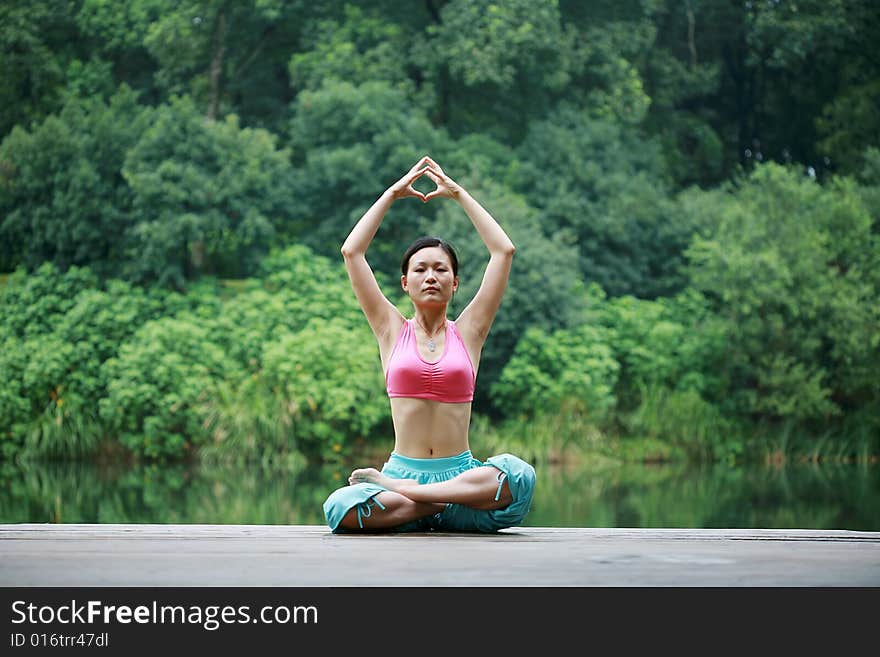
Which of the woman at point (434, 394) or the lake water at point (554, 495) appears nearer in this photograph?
the woman at point (434, 394)

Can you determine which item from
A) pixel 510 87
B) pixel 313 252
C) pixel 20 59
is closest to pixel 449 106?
pixel 510 87

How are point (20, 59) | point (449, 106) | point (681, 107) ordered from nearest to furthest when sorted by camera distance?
point (20, 59) < point (449, 106) < point (681, 107)

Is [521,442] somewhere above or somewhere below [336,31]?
below

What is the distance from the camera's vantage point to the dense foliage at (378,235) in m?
13.1

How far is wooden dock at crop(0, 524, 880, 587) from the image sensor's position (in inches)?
103

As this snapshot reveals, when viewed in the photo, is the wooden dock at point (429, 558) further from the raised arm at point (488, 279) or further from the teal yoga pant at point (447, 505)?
the raised arm at point (488, 279)

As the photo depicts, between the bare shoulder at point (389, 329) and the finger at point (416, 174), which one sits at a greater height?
the finger at point (416, 174)

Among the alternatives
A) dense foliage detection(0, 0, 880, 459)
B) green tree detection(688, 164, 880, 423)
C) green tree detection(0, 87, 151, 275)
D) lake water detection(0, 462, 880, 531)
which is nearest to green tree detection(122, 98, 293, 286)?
dense foliage detection(0, 0, 880, 459)

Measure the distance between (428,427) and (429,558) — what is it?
83cm

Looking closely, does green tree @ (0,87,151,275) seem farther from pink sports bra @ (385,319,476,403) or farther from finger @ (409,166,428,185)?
pink sports bra @ (385,319,476,403)

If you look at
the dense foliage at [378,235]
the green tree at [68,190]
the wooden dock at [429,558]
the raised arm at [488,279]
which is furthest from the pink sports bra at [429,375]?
the green tree at [68,190]
